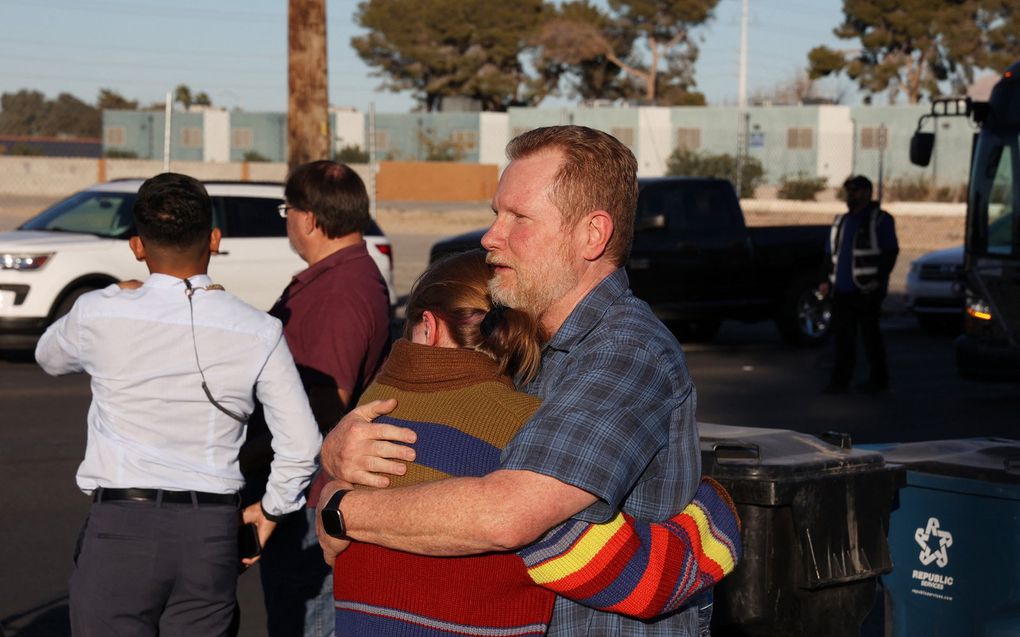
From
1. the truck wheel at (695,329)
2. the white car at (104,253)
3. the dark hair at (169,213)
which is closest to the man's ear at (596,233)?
the dark hair at (169,213)

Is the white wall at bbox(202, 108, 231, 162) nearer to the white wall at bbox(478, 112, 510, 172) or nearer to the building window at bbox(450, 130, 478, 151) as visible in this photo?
the building window at bbox(450, 130, 478, 151)

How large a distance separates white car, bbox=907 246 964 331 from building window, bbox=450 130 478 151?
148 ft

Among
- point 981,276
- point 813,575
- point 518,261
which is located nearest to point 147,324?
point 518,261

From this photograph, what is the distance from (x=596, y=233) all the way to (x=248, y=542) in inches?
65.9

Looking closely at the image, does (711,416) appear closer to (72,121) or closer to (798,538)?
(798,538)

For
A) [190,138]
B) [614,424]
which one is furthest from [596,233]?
[190,138]

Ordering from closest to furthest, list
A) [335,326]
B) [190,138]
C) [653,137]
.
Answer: [335,326] → [653,137] → [190,138]

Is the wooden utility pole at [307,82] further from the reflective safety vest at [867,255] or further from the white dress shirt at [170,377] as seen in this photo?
the white dress shirt at [170,377]

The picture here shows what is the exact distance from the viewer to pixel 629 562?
226 cm

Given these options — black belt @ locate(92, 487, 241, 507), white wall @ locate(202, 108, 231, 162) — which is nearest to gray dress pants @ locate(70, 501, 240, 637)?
black belt @ locate(92, 487, 241, 507)

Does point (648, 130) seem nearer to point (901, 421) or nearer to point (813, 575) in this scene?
point (901, 421)

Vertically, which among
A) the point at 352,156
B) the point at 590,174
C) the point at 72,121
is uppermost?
the point at 72,121

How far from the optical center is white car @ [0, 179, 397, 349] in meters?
12.8

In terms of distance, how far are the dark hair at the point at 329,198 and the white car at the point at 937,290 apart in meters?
13.7
